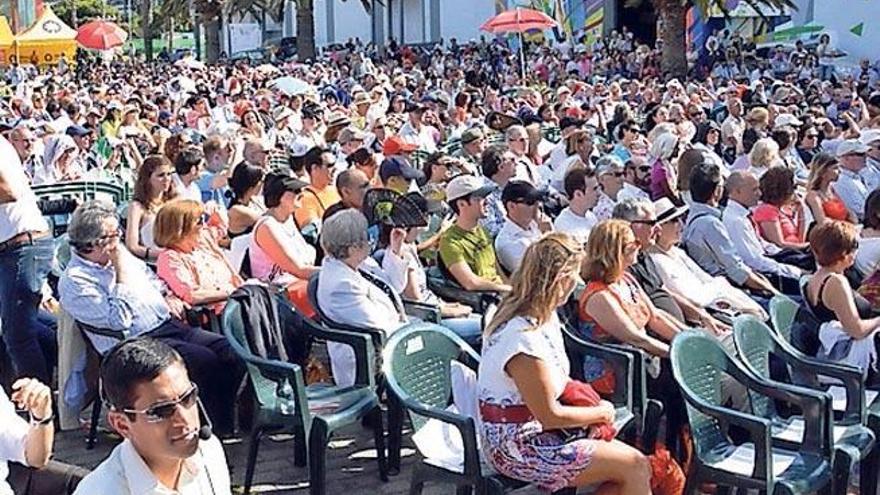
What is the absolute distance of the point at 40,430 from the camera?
3246 millimetres

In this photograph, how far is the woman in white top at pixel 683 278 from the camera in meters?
6.12

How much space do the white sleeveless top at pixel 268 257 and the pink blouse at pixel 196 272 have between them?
25cm

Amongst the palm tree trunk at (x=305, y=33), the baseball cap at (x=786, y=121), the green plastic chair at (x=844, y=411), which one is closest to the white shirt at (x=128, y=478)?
the green plastic chair at (x=844, y=411)

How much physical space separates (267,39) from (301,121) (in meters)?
51.2

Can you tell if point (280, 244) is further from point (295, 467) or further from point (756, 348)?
point (756, 348)

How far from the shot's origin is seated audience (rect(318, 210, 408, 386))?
5637 mm

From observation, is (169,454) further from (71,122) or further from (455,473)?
(71,122)

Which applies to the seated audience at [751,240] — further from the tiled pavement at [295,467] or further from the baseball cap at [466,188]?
the tiled pavement at [295,467]


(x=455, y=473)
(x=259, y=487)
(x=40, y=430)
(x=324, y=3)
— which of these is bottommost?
(x=259, y=487)

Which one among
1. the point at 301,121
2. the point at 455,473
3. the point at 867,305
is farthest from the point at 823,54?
the point at 455,473

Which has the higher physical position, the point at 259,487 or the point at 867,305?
the point at 867,305

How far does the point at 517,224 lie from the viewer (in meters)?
6.99

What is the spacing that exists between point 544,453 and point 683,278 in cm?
233

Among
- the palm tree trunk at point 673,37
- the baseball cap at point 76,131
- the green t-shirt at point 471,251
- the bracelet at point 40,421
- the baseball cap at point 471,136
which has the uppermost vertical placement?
the palm tree trunk at point 673,37
